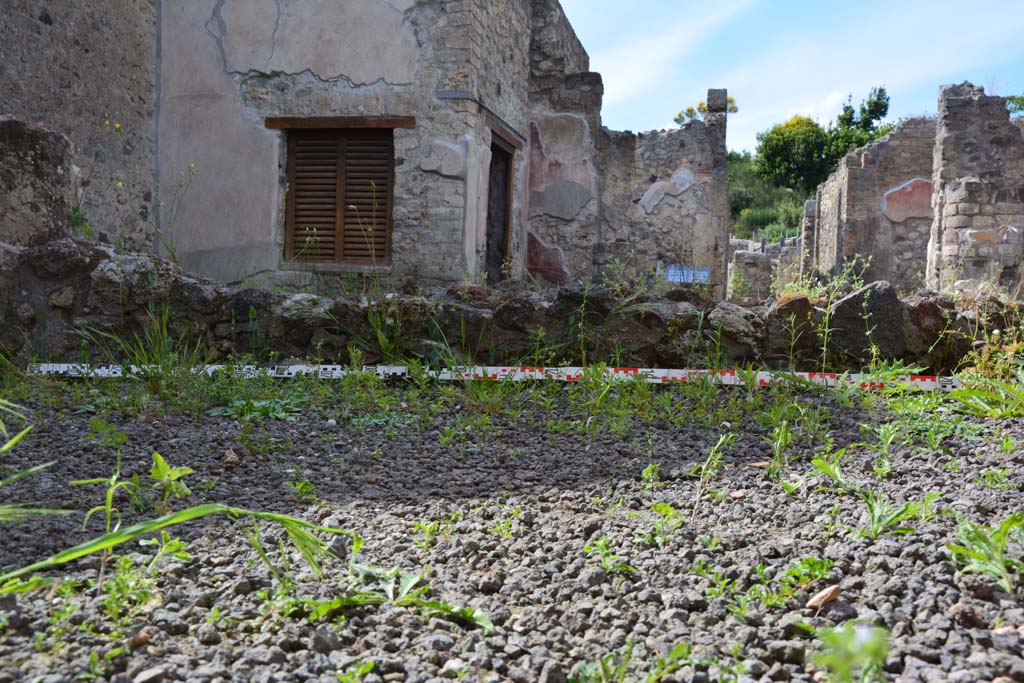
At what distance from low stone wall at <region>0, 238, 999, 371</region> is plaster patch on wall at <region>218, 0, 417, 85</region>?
387 centimetres

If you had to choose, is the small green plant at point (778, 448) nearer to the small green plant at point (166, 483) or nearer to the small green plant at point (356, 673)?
the small green plant at point (356, 673)

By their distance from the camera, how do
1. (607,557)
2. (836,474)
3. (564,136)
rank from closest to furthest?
(607,557)
(836,474)
(564,136)

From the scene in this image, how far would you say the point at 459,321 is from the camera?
14.7 feet

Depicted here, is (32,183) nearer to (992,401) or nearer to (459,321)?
(459,321)

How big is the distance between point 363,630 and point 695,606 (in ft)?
2.18

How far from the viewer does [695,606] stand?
5.59ft

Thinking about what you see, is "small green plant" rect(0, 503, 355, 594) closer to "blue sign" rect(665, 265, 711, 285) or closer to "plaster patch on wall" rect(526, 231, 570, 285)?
"plaster patch on wall" rect(526, 231, 570, 285)

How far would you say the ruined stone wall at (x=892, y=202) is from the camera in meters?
14.9

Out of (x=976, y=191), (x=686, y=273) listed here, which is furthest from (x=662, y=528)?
(x=976, y=191)

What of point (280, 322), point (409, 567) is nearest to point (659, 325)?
point (280, 322)

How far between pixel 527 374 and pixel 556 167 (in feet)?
22.1

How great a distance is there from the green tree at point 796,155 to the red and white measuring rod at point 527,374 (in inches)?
1266

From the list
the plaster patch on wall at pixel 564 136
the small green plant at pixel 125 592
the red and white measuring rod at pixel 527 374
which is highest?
the plaster patch on wall at pixel 564 136

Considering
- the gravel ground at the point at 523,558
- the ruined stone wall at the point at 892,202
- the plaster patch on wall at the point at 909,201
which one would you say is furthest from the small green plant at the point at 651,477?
the plaster patch on wall at the point at 909,201
